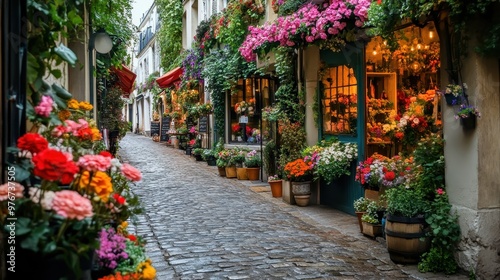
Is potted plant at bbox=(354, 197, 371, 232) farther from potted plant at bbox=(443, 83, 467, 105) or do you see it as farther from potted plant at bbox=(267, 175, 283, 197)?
potted plant at bbox=(267, 175, 283, 197)

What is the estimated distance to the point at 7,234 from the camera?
2.73 meters

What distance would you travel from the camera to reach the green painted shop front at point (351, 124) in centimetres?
934

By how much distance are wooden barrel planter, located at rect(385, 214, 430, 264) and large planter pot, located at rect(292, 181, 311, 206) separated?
417cm

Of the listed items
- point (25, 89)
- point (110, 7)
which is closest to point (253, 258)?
point (25, 89)

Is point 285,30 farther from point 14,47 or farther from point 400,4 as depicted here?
point 14,47

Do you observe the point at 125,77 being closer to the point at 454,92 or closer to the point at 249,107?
the point at 249,107

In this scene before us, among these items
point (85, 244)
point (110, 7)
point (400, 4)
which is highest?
point (110, 7)

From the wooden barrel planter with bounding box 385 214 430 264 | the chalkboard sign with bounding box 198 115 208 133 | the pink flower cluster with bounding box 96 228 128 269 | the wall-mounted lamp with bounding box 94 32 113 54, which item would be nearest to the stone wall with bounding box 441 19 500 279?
the wooden barrel planter with bounding box 385 214 430 264

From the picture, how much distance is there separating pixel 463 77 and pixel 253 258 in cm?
332

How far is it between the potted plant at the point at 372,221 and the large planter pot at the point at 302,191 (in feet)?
8.89

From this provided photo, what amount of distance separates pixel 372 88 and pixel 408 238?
4024 mm

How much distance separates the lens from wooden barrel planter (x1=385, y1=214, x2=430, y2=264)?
246 inches

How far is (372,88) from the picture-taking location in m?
9.65

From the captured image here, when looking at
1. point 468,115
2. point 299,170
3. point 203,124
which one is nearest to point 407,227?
point 468,115
